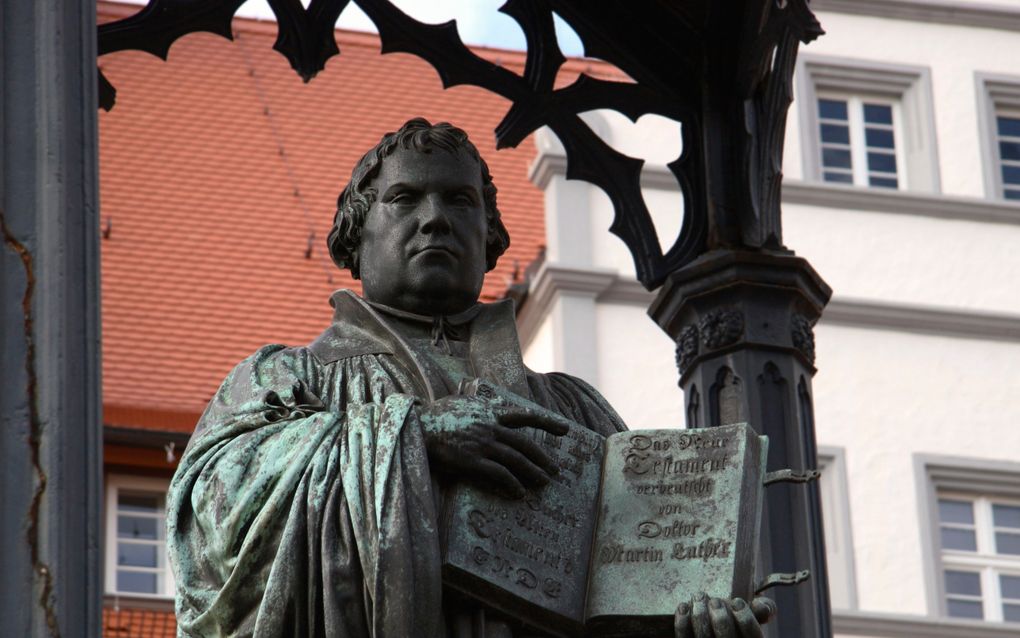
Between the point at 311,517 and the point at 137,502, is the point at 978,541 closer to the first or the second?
the point at 137,502

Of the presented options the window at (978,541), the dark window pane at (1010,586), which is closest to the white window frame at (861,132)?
the window at (978,541)

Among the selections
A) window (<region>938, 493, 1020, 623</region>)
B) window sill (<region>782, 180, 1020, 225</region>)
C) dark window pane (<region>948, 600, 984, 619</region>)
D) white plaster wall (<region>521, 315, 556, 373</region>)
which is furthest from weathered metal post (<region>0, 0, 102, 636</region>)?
window sill (<region>782, 180, 1020, 225</region>)

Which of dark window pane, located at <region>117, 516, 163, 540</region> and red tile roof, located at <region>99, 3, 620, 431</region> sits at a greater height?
red tile roof, located at <region>99, 3, 620, 431</region>

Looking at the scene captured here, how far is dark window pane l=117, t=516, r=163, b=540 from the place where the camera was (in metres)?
25.8

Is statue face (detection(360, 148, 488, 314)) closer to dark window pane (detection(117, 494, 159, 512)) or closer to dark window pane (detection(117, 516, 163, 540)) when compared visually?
dark window pane (detection(117, 494, 159, 512))

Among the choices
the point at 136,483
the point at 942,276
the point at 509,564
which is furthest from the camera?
the point at 942,276

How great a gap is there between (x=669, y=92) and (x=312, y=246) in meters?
16.1

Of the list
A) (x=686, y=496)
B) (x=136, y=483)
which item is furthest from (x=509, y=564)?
(x=136, y=483)

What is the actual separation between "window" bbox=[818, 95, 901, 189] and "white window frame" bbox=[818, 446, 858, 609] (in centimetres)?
273

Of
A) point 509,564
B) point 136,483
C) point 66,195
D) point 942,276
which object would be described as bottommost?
point 509,564

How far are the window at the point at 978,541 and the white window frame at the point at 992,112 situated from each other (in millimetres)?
2884

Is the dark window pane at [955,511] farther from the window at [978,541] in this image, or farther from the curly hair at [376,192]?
the curly hair at [376,192]

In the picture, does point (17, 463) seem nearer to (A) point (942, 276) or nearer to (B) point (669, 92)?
(B) point (669, 92)

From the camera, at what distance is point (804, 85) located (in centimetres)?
2719
